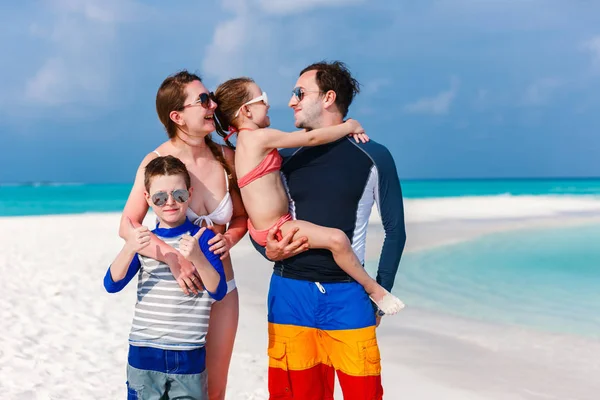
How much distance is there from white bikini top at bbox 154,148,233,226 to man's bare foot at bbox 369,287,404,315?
936 mm

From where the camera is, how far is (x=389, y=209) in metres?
3.39

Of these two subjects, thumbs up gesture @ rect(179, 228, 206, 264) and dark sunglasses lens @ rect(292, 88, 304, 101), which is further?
dark sunglasses lens @ rect(292, 88, 304, 101)

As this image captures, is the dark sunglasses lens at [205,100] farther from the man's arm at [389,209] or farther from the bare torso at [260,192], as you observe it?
the man's arm at [389,209]

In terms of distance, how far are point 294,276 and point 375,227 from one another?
640 inches

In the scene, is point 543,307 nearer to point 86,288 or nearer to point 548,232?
point 86,288

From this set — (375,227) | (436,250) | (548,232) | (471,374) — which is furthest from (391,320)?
(548,232)

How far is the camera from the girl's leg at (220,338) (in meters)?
3.61

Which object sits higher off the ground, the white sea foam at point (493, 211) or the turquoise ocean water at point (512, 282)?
the white sea foam at point (493, 211)

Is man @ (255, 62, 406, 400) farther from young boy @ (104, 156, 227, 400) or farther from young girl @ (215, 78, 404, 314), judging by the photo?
young boy @ (104, 156, 227, 400)

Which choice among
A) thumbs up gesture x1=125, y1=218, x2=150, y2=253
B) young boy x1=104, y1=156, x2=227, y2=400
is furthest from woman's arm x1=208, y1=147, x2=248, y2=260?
thumbs up gesture x1=125, y1=218, x2=150, y2=253

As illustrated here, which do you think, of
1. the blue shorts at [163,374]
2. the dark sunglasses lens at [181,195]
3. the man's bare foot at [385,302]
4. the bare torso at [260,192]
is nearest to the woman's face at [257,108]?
the bare torso at [260,192]

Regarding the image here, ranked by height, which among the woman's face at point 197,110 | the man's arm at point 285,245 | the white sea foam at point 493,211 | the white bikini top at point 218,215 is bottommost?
the man's arm at point 285,245

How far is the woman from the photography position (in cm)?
350

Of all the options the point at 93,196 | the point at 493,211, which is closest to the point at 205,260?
the point at 493,211
